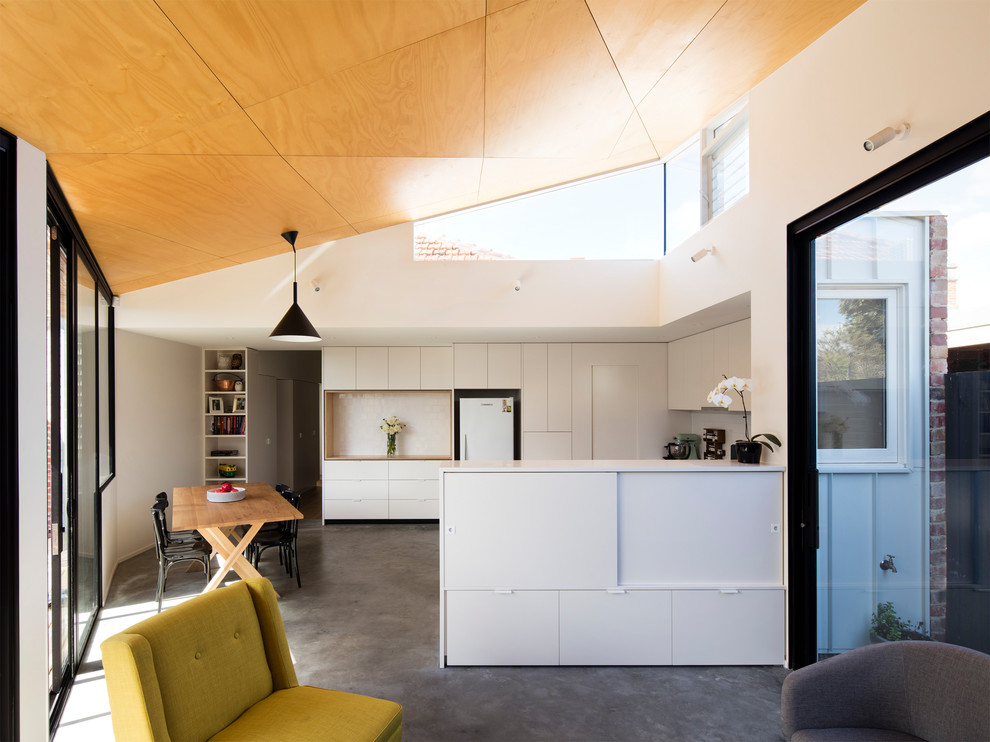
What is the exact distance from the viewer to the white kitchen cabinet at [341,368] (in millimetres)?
7031

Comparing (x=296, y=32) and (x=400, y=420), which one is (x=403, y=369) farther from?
(x=296, y=32)

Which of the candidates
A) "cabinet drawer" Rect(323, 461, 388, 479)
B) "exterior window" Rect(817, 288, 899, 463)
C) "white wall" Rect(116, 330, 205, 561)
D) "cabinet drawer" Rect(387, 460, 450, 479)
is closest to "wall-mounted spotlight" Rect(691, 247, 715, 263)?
"exterior window" Rect(817, 288, 899, 463)

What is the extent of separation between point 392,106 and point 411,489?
17.5ft

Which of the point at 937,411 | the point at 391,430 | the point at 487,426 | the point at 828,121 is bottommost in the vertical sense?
the point at 391,430

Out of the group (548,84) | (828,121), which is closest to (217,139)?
(548,84)

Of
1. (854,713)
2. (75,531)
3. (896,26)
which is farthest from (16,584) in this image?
(896,26)

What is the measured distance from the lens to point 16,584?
202 cm

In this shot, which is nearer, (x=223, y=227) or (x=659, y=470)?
(x=659, y=470)

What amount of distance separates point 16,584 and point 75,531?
1508mm

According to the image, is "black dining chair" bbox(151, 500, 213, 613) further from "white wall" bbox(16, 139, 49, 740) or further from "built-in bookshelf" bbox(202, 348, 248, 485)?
"built-in bookshelf" bbox(202, 348, 248, 485)

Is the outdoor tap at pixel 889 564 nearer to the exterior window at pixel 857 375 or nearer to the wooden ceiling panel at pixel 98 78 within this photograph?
the exterior window at pixel 857 375

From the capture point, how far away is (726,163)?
419 cm

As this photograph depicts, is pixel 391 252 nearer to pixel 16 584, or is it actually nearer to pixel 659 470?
pixel 659 470

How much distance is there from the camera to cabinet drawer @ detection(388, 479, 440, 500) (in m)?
7.14
